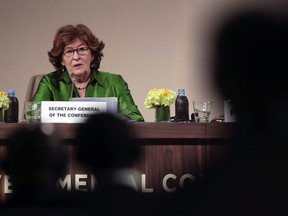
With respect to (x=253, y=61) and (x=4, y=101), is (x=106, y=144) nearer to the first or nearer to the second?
(x=253, y=61)

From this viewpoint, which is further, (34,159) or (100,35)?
(100,35)

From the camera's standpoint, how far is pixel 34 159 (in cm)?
9

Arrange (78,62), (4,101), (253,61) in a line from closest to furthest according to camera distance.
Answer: (253,61) → (4,101) → (78,62)

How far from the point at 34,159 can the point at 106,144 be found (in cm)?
1

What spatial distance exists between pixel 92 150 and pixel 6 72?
10.1 feet

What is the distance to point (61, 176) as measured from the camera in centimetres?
8

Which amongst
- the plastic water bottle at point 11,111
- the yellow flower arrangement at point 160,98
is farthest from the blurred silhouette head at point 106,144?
the yellow flower arrangement at point 160,98

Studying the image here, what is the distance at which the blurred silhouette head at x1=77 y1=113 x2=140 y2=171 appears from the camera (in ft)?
0.27

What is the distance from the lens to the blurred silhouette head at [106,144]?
82 millimetres

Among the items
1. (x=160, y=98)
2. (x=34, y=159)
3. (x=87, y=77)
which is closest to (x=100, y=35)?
(x=87, y=77)

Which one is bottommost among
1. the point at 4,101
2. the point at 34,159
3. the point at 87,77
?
the point at 34,159

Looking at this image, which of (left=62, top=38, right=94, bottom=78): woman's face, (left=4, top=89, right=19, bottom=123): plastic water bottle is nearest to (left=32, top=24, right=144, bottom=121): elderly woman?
(left=62, top=38, right=94, bottom=78): woman's face

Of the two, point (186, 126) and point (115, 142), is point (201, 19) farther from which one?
point (186, 126)

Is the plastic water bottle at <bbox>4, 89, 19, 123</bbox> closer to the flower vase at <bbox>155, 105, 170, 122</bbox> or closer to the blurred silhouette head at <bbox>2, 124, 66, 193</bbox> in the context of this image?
the flower vase at <bbox>155, 105, 170, 122</bbox>
